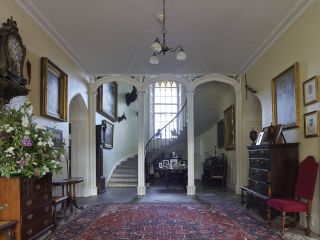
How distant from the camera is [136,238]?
4992mm

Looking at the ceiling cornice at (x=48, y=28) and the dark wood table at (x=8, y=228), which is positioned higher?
the ceiling cornice at (x=48, y=28)

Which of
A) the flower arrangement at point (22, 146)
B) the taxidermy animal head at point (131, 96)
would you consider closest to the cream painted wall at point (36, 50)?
the flower arrangement at point (22, 146)

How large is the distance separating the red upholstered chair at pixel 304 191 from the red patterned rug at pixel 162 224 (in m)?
0.44

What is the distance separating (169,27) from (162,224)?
139 inches

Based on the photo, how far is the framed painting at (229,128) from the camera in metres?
10.9

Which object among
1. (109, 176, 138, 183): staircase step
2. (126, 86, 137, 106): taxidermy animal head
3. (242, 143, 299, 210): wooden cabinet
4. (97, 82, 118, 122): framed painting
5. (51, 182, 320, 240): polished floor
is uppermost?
(126, 86, 137, 106): taxidermy animal head

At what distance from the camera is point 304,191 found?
16.7 feet

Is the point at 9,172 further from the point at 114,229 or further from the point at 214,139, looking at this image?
the point at 214,139

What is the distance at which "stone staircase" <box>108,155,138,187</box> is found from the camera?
12297mm

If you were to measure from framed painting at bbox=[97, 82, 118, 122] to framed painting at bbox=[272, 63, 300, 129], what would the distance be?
18.2ft

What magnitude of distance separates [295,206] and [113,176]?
8.66 metres

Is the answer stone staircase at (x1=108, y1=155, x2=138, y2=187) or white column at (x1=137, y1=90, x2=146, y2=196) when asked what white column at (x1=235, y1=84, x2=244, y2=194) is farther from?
stone staircase at (x1=108, y1=155, x2=138, y2=187)

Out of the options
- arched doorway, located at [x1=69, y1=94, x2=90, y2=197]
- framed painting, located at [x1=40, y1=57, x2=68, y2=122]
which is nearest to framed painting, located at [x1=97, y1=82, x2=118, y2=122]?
arched doorway, located at [x1=69, y1=94, x2=90, y2=197]

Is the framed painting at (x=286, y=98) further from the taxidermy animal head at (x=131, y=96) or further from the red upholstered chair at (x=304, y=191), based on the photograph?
the taxidermy animal head at (x=131, y=96)
